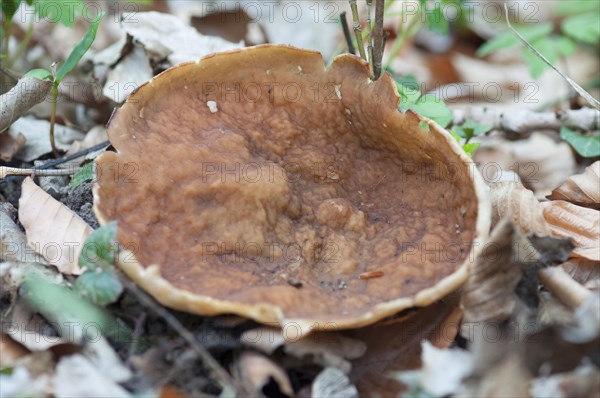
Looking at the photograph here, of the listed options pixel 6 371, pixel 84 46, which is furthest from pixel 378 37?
pixel 6 371

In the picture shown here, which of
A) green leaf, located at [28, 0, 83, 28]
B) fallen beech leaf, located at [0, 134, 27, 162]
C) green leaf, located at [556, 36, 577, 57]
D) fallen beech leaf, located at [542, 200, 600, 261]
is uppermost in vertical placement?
green leaf, located at [28, 0, 83, 28]

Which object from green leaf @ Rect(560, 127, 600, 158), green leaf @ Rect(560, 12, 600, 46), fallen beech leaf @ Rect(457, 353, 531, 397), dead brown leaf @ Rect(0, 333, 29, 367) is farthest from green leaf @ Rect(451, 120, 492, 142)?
dead brown leaf @ Rect(0, 333, 29, 367)

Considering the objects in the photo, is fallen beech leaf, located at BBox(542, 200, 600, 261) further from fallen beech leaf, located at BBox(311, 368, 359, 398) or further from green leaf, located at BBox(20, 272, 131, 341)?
green leaf, located at BBox(20, 272, 131, 341)

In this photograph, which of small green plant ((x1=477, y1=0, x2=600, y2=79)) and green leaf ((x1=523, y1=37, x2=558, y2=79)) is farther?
small green plant ((x1=477, y1=0, x2=600, y2=79))

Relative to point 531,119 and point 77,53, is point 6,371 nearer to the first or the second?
point 77,53

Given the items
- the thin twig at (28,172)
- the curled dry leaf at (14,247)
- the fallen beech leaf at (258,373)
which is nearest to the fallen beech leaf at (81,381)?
the fallen beech leaf at (258,373)

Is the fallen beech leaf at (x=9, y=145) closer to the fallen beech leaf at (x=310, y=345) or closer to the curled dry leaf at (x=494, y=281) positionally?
the fallen beech leaf at (x=310, y=345)

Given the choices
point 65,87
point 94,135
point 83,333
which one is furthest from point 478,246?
point 65,87

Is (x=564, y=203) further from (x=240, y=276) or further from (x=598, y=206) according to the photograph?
(x=240, y=276)
